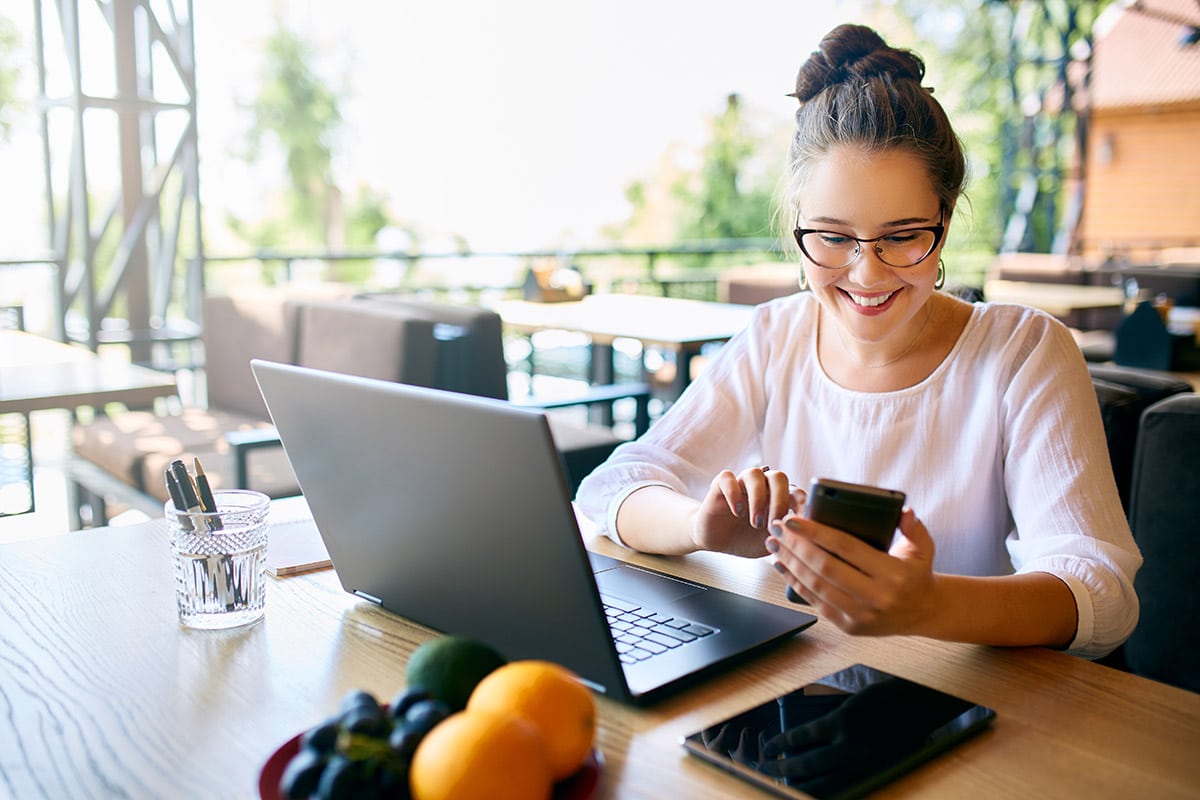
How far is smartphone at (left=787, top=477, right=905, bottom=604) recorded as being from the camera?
32.1 inches

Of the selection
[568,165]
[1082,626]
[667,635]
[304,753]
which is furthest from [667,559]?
[568,165]

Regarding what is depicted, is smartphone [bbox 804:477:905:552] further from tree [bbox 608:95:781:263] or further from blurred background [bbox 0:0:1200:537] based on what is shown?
tree [bbox 608:95:781:263]

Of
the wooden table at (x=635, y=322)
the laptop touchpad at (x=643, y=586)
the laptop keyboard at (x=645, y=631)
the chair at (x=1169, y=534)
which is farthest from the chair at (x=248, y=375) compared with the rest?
the chair at (x=1169, y=534)

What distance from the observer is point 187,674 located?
924 millimetres

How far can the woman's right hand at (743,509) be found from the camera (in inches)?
43.2

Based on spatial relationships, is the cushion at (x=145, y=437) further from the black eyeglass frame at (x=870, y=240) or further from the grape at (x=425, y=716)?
the grape at (x=425, y=716)

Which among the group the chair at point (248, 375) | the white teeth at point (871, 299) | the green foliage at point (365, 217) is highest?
the green foliage at point (365, 217)

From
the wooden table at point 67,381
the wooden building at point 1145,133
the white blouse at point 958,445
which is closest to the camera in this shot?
the white blouse at point 958,445

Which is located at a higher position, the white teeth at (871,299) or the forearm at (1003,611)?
the white teeth at (871,299)

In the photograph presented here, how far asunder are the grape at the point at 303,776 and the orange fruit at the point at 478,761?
0.16 feet

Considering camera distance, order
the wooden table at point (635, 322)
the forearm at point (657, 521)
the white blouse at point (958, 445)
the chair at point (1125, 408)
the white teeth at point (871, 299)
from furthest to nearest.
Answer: the wooden table at point (635, 322) → the chair at point (1125, 408) → the white teeth at point (871, 299) → the forearm at point (657, 521) → the white blouse at point (958, 445)

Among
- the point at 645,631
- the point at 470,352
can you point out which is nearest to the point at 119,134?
the point at 470,352

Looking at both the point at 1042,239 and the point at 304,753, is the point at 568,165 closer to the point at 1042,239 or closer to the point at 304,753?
the point at 1042,239

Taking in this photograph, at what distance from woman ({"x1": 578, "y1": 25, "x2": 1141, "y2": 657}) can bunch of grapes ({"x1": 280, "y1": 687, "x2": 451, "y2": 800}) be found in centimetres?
54
